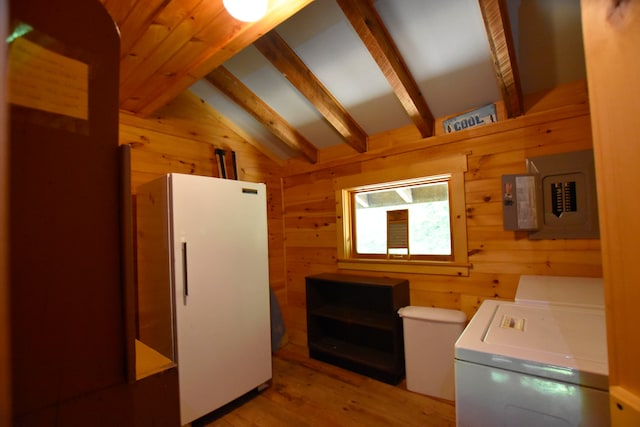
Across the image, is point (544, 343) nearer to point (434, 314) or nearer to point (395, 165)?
point (434, 314)

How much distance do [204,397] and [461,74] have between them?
2.75 meters

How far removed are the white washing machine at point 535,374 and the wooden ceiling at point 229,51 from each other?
1436mm

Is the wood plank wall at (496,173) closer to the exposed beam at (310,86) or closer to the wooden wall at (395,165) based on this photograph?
the wooden wall at (395,165)

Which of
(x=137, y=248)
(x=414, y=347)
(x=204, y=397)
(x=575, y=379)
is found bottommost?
(x=204, y=397)

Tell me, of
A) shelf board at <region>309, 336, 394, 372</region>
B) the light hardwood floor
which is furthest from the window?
the light hardwood floor

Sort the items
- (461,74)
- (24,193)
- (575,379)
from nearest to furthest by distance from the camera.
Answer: (24,193) < (575,379) < (461,74)

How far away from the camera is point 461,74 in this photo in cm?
196

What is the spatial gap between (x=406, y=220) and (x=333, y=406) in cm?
159

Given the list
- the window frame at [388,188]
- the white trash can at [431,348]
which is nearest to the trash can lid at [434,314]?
the white trash can at [431,348]

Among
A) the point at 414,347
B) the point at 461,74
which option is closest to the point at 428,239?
the point at 414,347

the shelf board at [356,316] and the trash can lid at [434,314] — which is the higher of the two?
the trash can lid at [434,314]

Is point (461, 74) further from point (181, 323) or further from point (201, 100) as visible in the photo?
point (181, 323)

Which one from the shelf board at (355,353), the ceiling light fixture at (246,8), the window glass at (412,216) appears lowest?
the shelf board at (355,353)

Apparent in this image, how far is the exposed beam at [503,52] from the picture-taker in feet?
4.69
